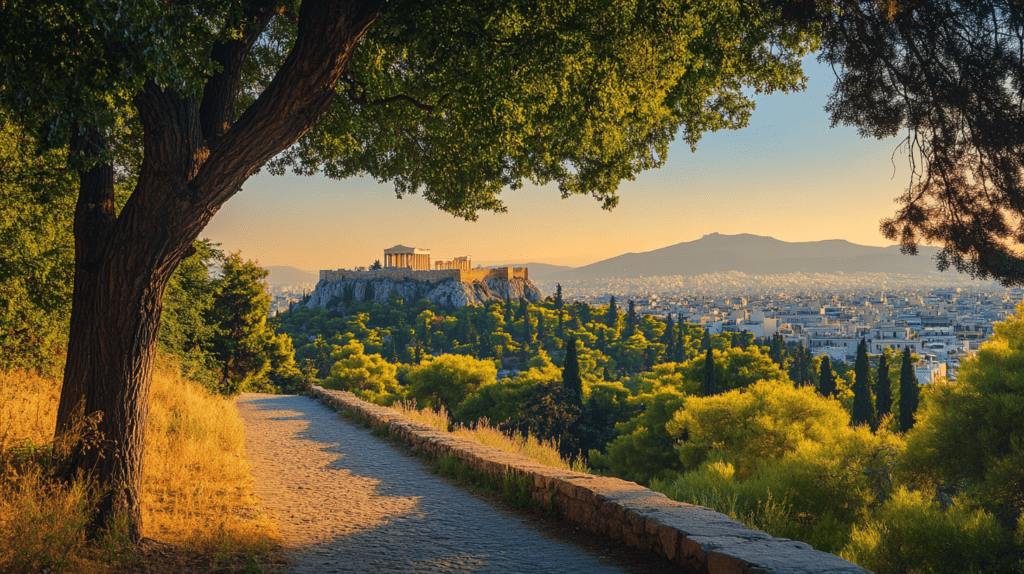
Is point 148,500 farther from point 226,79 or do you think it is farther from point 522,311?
point 522,311

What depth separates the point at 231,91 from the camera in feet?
16.8

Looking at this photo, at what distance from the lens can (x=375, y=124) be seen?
7.55 meters

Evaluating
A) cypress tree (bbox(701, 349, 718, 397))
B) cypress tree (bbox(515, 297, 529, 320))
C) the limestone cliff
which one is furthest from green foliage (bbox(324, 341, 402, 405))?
the limestone cliff

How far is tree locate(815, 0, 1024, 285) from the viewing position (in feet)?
15.6

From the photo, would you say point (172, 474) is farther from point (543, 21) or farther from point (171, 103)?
point (543, 21)

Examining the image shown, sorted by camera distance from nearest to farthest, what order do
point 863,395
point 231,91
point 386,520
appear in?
point 231,91 → point 386,520 → point 863,395

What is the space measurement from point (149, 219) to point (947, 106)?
6.35 metres

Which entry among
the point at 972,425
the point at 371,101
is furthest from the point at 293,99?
the point at 972,425

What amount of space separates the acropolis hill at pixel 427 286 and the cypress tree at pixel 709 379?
267ft

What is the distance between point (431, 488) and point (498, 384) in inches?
1479

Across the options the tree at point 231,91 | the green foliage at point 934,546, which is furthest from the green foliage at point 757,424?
the tree at point 231,91

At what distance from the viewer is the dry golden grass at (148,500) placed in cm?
401

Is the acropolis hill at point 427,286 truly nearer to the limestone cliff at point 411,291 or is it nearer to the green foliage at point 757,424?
the limestone cliff at point 411,291

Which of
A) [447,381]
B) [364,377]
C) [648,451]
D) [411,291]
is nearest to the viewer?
[648,451]
